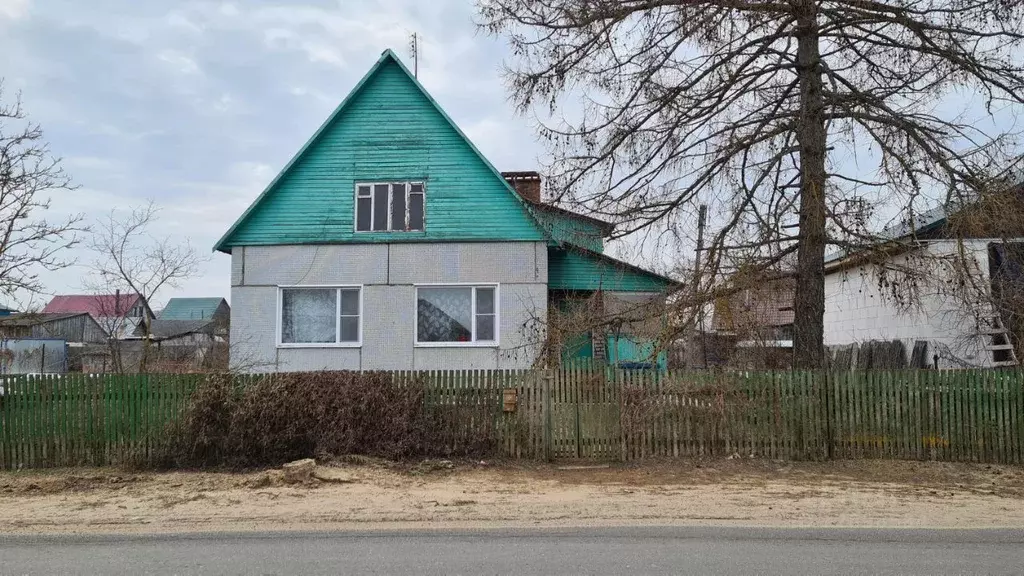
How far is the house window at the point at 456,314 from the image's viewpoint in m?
16.3

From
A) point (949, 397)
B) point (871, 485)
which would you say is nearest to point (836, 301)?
point (949, 397)

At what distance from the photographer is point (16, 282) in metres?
15.2

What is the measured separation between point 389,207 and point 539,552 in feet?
36.1

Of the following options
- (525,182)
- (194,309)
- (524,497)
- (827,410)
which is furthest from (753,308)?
(194,309)

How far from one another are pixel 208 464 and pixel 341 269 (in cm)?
594

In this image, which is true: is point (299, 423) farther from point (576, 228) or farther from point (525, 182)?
point (525, 182)

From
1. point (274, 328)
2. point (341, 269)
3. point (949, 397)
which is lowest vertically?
point (949, 397)

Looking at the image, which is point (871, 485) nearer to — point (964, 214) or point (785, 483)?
point (785, 483)

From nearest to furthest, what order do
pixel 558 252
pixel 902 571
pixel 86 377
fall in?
pixel 902 571 → pixel 86 377 → pixel 558 252

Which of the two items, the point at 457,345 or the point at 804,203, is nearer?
the point at 804,203

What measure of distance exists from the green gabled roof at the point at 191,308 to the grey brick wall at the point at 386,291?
66.3m

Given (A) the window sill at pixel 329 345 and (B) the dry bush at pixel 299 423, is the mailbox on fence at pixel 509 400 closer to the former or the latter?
(B) the dry bush at pixel 299 423

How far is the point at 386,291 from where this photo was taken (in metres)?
16.3

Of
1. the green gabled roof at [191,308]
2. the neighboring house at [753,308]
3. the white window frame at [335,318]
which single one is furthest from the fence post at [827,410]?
the green gabled roof at [191,308]
